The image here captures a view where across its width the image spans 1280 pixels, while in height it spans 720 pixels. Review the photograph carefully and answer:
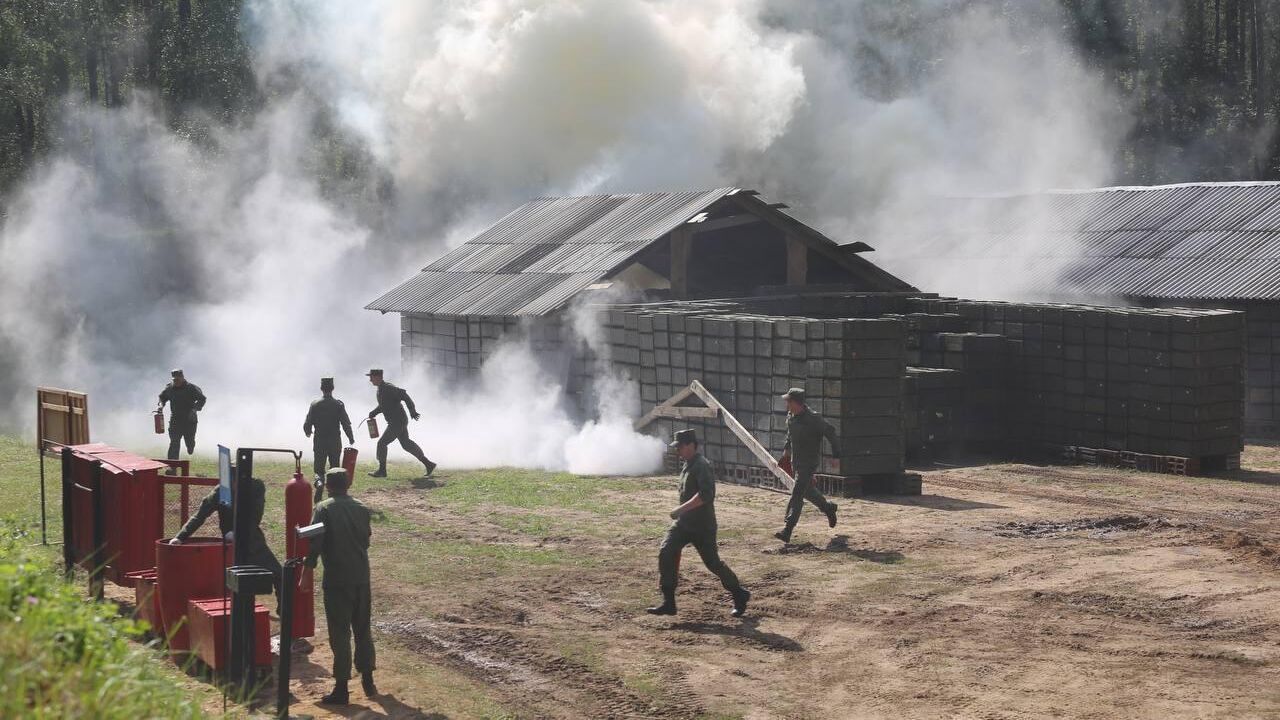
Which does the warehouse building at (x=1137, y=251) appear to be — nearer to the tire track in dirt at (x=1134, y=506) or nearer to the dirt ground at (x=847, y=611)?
the tire track in dirt at (x=1134, y=506)

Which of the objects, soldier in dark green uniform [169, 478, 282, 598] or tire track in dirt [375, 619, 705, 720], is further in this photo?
soldier in dark green uniform [169, 478, 282, 598]

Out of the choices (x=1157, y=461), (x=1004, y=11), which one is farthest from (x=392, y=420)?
(x=1004, y=11)

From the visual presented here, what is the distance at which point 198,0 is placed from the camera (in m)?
50.2

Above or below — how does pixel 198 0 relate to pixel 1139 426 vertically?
above

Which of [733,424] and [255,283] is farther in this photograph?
[255,283]

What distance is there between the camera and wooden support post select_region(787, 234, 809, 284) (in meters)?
26.4

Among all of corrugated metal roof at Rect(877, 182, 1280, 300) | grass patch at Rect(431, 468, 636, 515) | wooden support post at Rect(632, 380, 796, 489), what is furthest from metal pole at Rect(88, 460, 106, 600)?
corrugated metal roof at Rect(877, 182, 1280, 300)

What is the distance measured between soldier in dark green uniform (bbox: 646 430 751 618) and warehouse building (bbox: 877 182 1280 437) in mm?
15588

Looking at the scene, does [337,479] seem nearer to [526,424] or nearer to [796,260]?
[526,424]

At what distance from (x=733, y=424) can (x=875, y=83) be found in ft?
132

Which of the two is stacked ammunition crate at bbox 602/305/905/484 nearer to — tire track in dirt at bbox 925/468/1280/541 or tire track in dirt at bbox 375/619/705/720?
tire track in dirt at bbox 925/468/1280/541

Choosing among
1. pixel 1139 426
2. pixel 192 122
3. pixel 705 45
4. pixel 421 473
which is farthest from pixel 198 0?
pixel 1139 426

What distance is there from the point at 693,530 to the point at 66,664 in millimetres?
6287

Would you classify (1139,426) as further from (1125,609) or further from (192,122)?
(192,122)
